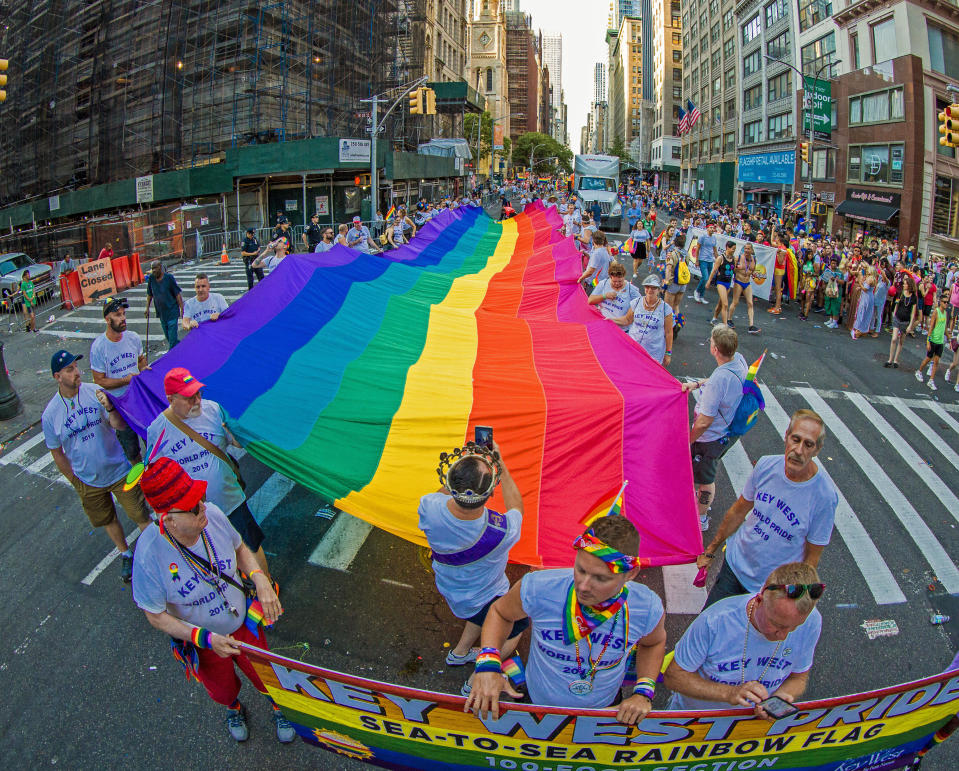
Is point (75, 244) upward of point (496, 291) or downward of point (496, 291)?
upward

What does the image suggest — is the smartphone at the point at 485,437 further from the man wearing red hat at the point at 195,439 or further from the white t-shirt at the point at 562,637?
the man wearing red hat at the point at 195,439

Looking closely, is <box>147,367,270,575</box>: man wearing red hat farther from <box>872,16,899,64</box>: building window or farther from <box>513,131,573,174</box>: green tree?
<box>513,131,573,174</box>: green tree

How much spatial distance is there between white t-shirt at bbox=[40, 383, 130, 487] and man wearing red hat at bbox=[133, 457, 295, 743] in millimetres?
2284

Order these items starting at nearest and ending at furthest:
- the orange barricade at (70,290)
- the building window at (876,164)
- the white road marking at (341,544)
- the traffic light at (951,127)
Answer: the white road marking at (341,544) → the traffic light at (951,127) → the orange barricade at (70,290) → the building window at (876,164)

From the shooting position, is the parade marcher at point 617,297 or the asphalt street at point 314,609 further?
the parade marcher at point 617,297

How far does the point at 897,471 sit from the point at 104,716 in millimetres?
8558

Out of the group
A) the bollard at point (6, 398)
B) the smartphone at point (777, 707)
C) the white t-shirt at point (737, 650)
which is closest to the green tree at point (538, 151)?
the bollard at point (6, 398)

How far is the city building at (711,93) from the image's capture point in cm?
5984

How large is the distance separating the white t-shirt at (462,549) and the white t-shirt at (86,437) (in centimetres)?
321

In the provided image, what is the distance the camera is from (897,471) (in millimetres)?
7582

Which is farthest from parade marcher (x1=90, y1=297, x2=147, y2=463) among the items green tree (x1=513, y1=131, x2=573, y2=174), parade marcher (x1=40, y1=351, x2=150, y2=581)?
green tree (x1=513, y1=131, x2=573, y2=174)

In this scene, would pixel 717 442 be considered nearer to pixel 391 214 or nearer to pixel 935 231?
pixel 391 214

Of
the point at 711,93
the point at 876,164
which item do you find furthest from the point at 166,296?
the point at 711,93

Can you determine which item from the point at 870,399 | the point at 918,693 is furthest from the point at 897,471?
the point at 918,693
